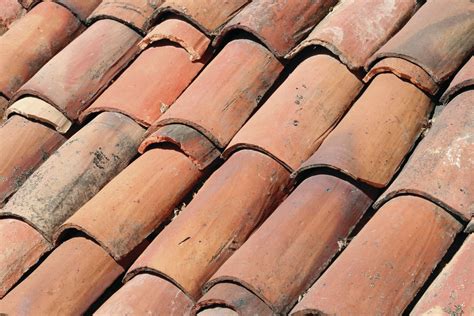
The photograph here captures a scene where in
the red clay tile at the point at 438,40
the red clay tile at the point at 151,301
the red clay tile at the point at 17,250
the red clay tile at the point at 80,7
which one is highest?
the red clay tile at the point at 438,40

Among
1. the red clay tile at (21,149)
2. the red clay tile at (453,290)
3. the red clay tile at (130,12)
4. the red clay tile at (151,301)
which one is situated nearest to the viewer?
the red clay tile at (453,290)

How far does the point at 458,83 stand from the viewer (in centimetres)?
282

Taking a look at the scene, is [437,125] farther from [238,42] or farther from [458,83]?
[238,42]

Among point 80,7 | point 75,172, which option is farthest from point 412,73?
point 80,7

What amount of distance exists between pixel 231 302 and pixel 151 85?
1.15 metres

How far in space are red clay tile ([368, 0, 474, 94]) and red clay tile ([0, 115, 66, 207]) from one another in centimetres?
122

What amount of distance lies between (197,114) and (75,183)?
1.59 feet

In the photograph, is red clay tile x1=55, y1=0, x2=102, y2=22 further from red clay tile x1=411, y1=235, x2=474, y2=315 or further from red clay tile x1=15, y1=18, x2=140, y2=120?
red clay tile x1=411, y1=235, x2=474, y2=315

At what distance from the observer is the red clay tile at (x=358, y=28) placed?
311 cm

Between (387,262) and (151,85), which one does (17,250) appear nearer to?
(151,85)

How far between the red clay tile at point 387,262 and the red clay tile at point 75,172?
1022 mm

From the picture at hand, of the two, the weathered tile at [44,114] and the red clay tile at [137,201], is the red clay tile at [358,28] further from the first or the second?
the weathered tile at [44,114]

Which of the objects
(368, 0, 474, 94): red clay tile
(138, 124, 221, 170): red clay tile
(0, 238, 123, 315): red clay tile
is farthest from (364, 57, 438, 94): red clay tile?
(0, 238, 123, 315): red clay tile

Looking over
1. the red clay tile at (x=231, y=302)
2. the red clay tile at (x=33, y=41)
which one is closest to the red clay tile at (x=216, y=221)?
the red clay tile at (x=231, y=302)
